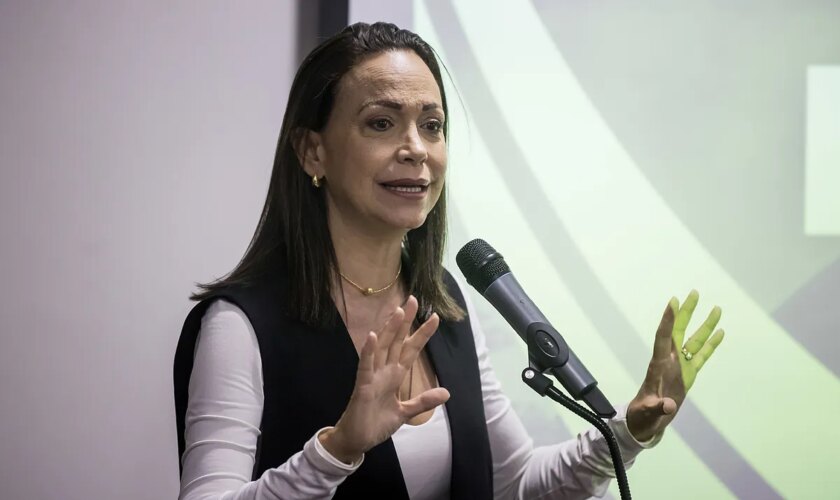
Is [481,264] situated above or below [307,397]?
above

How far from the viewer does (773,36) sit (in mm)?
2246

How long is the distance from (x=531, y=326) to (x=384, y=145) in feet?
1.51

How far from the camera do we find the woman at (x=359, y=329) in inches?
53.5

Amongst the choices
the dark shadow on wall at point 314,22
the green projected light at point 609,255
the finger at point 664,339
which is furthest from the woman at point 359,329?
→ the dark shadow on wall at point 314,22

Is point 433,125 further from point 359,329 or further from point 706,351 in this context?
point 706,351

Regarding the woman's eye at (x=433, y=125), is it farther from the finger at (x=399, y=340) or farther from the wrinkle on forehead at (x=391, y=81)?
the finger at (x=399, y=340)

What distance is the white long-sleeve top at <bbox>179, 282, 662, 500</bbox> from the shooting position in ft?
3.80

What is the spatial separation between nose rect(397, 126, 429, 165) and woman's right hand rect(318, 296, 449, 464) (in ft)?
1.32

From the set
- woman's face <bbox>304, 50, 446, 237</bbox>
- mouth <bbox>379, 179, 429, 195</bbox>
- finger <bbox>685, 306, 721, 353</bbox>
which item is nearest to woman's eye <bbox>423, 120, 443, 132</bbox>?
woman's face <bbox>304, 50, 446, 237</bbox>

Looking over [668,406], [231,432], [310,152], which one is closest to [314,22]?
[310,152]

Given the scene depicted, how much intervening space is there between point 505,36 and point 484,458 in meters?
1.14

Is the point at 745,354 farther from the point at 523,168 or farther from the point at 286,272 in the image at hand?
the point at 286,272

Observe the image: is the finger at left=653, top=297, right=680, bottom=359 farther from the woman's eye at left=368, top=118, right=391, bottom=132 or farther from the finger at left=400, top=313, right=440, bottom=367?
the woman's eye at left=368, top=118, right=391, bottom=132

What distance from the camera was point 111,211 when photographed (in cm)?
206
